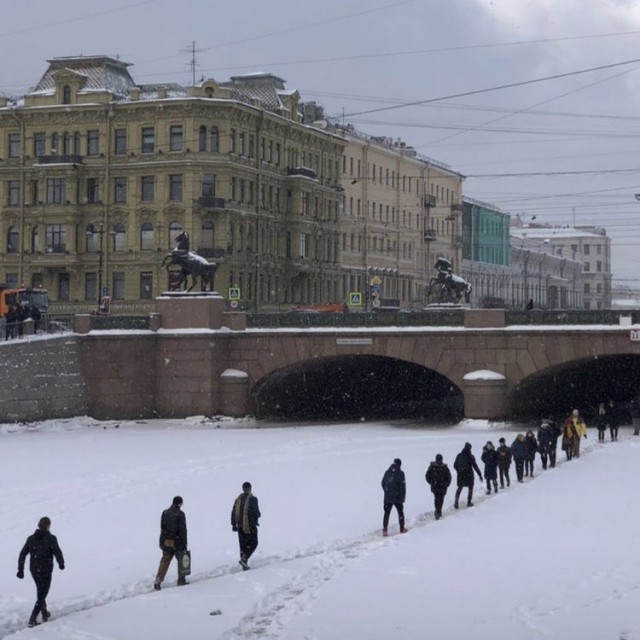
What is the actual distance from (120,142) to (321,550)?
165ft

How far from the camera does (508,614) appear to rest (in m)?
16.5

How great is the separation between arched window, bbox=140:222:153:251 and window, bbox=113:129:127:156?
3894 millimetres

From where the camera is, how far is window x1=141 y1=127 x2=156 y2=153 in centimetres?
6850

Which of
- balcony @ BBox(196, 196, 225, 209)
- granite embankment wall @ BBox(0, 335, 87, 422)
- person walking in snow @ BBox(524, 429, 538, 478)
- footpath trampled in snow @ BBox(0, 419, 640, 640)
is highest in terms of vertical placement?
balcony @ BBox(196, 196, 225, 209)

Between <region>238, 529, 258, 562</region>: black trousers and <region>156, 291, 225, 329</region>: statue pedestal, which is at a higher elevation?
<region>156, 291, 225, 329</region>: statue pedestal

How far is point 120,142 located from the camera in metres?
69.2

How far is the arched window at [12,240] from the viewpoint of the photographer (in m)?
71.2

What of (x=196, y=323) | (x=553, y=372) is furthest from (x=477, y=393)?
(x=196, y=323)

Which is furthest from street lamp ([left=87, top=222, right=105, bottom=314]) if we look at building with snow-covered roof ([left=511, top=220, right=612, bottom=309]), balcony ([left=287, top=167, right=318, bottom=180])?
building with snow-covered roof ([left=511, top=220, right=612, bottom=309])

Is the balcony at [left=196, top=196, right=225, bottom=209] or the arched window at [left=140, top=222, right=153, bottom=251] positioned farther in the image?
the arched window at [left=140, top=222, right=153, bottom=251]

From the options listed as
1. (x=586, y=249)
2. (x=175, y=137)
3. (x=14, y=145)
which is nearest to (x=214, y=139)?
(x=175, y=137)

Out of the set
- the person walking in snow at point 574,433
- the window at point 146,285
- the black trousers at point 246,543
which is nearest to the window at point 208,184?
the window at point 146,285

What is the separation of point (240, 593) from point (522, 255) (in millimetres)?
111309

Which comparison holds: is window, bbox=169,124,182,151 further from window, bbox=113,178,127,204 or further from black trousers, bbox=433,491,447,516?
black trousers, bbox=433,491,447,516
